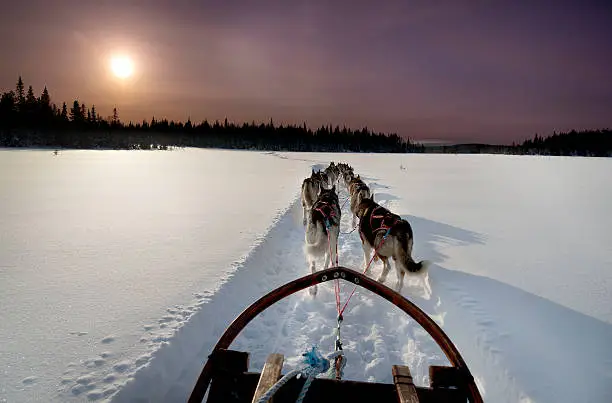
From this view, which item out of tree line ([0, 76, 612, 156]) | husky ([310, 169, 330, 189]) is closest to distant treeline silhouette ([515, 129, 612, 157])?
tree line ([0, 76, 612, 156])

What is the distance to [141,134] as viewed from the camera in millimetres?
97125

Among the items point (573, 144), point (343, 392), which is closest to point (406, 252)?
point (343, 392)

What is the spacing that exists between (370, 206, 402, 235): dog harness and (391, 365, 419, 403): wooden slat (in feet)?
9.50

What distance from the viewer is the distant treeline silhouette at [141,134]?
59.9 meters

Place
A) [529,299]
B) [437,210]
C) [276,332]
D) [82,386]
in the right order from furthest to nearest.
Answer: [437,210]
[529,299]
[276,332]
[82,386]

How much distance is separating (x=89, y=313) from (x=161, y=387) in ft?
4.53

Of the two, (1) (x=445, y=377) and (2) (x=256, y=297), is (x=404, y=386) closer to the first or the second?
(1) (x=445, y=377)

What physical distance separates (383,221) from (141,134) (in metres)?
106

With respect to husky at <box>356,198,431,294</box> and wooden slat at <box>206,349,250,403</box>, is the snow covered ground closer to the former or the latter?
husky at <box>356,198,431,294</box>

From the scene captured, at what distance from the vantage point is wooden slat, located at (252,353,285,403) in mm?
1583

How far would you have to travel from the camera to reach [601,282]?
14.5 feet

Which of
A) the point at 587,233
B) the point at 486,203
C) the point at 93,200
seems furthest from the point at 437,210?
the point at 93,200

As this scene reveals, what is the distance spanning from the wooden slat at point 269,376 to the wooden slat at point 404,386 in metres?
0.57

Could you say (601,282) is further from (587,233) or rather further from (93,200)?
(93,200)
